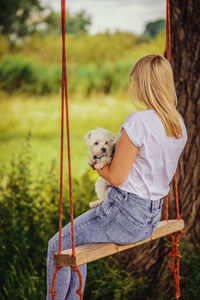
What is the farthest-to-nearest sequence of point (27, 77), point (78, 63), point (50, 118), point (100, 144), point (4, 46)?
point (4, 46) → point (78, 63) → point (27, 77) → point (50, 118) → point (100, 144)

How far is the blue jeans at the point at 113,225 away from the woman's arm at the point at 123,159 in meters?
0.11

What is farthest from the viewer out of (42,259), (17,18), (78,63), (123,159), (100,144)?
(17,18)

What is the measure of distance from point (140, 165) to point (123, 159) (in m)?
0.12

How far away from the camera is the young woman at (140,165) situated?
2.08m

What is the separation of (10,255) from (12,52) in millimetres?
11235

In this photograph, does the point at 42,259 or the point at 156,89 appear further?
the point at 42,259

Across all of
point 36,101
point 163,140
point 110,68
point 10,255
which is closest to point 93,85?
point 110,68

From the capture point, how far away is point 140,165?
2143 mm

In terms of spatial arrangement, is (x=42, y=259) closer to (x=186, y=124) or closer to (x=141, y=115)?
(x=186, y=124)

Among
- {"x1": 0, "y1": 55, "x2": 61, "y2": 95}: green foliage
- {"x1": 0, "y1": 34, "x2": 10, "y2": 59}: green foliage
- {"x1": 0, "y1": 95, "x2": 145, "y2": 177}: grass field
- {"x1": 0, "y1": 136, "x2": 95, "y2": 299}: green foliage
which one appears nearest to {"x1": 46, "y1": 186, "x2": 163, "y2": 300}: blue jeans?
{"x1": 0, "y1": 136, "x2": 95, "y2": 299}: green foliage

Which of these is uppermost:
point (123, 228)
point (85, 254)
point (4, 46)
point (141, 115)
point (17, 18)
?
point (17, 18)

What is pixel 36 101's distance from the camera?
12.2 meters

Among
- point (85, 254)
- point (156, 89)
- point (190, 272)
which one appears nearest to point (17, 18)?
point (190, 272)

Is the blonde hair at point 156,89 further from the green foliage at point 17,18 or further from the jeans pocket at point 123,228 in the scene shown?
the green foliage at point 17,18
